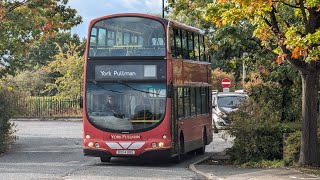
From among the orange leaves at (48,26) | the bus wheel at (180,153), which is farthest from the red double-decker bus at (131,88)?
the orange leaves at (48,26)

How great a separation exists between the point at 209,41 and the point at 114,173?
21.4 feet

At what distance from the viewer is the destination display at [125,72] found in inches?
689

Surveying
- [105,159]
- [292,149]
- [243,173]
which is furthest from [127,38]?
[292,149]

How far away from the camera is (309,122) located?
610 inches

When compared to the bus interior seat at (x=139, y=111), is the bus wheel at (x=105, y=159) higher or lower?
lower

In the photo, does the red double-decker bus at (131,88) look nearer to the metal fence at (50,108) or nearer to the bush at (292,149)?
the bush at (292,149)

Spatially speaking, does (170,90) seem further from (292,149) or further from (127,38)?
(292,149)

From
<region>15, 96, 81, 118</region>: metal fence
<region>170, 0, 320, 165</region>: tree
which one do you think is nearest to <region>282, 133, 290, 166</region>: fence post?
<region>170, 0, 320, 165</region>: tree

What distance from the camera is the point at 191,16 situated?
20.4 metres

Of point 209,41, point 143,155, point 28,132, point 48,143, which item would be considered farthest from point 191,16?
point 28,132

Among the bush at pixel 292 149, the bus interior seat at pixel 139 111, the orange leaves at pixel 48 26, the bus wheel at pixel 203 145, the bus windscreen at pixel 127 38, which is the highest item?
the orange leaves at pixel 48 26

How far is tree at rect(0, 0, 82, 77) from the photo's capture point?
73.8 ft

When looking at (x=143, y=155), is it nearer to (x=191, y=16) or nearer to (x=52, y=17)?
(x=191, y=16)

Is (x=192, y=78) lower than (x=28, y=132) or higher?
higher
